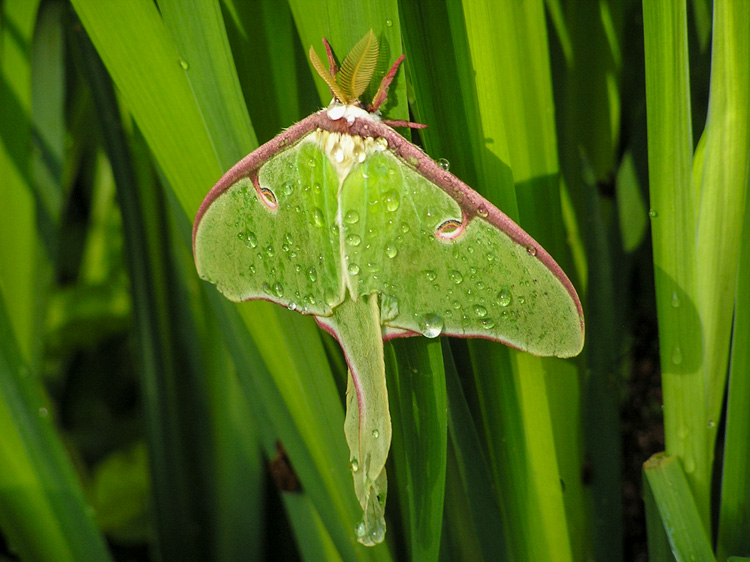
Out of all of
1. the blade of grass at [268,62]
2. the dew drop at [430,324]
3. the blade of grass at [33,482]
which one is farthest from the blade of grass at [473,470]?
the blade of grass at [33,482]

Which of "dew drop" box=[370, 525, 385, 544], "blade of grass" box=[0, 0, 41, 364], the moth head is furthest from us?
"blade of grass" box=[0, 0, 41, 364]

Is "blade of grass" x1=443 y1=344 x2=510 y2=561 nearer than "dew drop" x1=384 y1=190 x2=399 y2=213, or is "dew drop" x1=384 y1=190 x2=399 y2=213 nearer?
"dew drop" x1=384 y1=190 x2=399 y2=213

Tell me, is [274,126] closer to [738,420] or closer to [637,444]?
[738,420]

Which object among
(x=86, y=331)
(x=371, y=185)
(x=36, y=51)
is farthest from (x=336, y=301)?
(x=86, y=331)

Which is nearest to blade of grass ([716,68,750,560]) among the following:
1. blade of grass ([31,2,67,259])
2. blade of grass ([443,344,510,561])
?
blade of grass ([443,344,510,561])

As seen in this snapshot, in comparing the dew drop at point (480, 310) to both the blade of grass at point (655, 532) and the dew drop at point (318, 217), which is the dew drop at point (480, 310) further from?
the blade of grass at point (655, 532)

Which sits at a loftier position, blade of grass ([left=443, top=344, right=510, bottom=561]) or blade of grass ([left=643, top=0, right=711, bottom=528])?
blade of grass ([left=643, top=0, right=711, bottom=528])

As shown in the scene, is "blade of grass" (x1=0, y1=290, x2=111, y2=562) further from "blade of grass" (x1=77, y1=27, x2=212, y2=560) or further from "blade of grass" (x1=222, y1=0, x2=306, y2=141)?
"blade of grass" (x1=222, y1=0, x2=306, y2=141)
